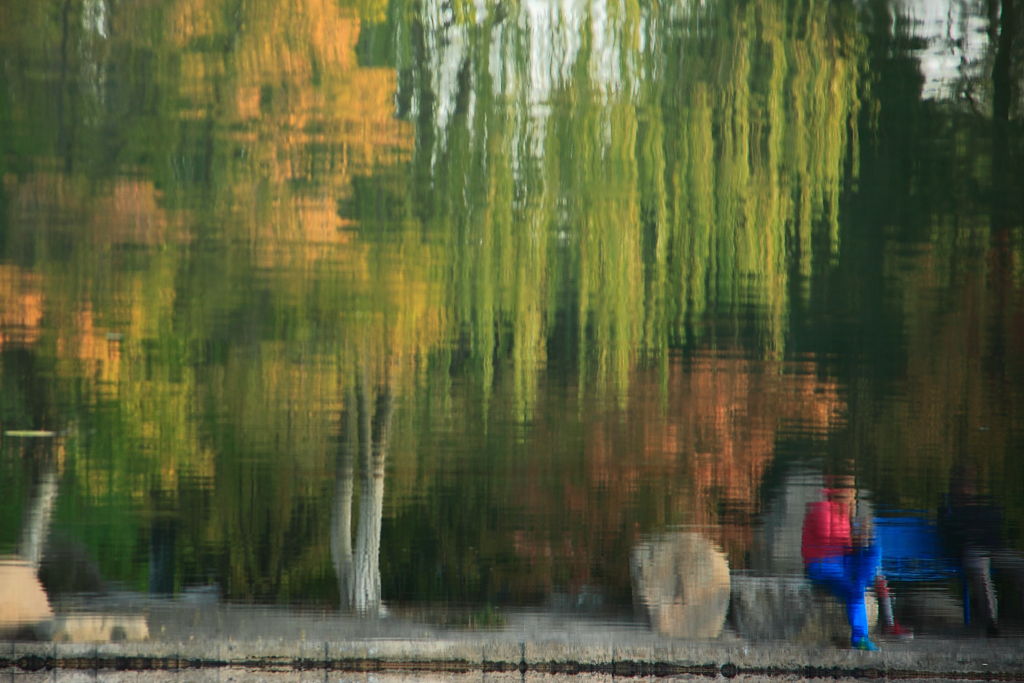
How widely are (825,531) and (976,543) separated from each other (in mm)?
Result: 375

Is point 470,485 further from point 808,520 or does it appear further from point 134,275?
point 134,275

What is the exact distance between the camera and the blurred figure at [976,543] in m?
1.95

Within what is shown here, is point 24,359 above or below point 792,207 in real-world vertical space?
below

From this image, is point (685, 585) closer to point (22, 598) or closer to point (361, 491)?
point (361, 491)

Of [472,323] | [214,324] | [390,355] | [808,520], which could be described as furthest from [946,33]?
[214,324]

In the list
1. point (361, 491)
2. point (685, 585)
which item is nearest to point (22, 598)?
point (361, 491)

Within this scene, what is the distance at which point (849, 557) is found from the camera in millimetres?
1944

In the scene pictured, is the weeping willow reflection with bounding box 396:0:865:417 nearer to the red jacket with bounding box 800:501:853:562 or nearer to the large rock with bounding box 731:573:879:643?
the red jacket with bounding box 800:501:853:562

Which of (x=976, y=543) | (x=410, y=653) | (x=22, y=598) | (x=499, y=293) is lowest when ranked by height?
(x=410, y=653)

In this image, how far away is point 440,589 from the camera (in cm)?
195

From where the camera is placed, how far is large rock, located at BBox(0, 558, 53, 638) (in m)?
1.93

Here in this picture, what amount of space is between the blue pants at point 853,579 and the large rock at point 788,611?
2 centimetres

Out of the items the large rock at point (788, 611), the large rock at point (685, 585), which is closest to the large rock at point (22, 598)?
the large rock at point (685, 585)

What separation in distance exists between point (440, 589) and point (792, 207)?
1.28m
